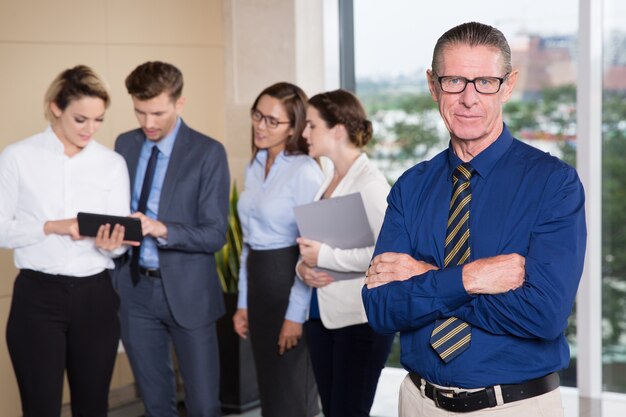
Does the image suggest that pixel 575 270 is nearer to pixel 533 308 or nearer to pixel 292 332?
pixel 533 308

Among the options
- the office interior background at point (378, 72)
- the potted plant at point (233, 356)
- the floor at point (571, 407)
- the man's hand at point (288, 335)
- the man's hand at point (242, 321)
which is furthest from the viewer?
the potted plant at point (233, 356)

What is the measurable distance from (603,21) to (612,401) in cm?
223

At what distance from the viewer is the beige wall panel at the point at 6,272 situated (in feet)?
16.2

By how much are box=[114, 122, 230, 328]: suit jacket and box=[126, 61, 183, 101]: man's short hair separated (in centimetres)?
21

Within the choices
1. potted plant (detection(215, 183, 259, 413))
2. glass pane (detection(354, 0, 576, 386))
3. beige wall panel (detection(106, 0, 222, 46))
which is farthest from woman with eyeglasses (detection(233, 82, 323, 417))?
glass pane (detection(354, 0, 576, 386))

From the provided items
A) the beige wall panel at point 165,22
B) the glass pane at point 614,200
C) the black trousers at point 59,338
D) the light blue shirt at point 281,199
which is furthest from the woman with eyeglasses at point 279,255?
the glass pane at point 614,200

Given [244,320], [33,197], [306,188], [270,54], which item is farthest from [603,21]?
[33,197]

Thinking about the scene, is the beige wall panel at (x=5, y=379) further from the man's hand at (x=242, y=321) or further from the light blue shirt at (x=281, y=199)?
the light blue shirt at (x=281, y=199)

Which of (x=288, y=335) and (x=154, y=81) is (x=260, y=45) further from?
(x=288, y=335)

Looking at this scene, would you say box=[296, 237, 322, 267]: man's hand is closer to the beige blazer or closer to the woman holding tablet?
the beige blazer

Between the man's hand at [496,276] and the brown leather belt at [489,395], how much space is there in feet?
0.79

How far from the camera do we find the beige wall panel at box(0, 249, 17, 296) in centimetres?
494

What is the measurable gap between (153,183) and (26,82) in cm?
134

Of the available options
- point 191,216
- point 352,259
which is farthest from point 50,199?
point 352,259
